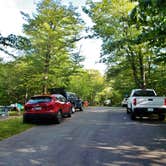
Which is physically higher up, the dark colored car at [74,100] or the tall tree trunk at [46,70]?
the tall tree trunk at [46,70]

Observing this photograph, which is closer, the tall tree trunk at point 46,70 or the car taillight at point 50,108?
the car taillight at point 50,108

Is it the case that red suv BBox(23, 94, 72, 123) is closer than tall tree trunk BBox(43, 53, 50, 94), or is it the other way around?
red suv BBox(23, 94, 72, 123)

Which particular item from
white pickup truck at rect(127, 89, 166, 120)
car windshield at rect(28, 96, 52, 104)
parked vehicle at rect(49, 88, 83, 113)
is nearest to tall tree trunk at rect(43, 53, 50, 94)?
parked vehicle at rect(49, 88, 83, 113)

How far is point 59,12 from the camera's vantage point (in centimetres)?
3384

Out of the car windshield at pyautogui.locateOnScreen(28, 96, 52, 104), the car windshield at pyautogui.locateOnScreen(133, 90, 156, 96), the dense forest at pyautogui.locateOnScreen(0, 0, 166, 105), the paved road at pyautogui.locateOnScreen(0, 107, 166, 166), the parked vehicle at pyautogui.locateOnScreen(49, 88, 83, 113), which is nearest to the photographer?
the paved road at pyautogui.locateOnScreen(0, 107, 166, 166)

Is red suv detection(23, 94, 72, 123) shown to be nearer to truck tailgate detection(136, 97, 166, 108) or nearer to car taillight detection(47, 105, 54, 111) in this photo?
car taillight detection(47, 105, 54, 111)

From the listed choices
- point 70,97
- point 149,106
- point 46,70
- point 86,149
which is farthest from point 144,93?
point 86,149

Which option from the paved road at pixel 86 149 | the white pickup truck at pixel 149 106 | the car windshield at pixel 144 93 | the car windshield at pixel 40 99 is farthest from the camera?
the car windshield at pixel 144 93

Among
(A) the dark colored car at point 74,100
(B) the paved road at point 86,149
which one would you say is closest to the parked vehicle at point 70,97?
(A) the dark colored car at point 74,100

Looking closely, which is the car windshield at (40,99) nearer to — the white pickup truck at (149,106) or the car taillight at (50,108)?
the car taillight at (50,108)

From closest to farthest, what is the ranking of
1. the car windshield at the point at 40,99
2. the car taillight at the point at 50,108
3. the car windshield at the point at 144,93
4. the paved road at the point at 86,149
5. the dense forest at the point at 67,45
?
the paved road at the point at 86,149 < the car taillight at the point at 50,108 < the car windshield at the point at 40,99 < the car windshield at the point at 144,93 < the dense forest at the point at 67,45

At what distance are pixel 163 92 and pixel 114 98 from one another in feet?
A: 115

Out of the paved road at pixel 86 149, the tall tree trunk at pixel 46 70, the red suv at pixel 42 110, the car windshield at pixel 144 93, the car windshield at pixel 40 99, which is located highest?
the tall tree trunk at pixel 46 70

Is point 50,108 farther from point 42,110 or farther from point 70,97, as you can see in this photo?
point 70,97
